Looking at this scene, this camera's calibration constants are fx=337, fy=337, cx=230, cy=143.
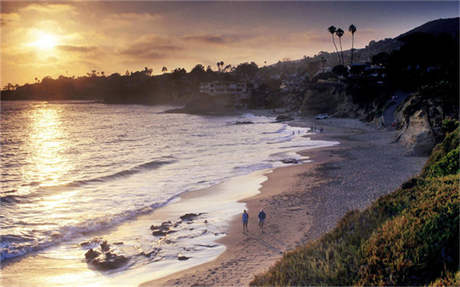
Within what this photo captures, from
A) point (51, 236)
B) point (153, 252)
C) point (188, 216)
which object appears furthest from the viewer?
point (188, 216)

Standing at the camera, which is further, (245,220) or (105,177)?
(105,177)

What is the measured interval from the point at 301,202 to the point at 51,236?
11.5 m

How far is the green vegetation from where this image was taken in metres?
6.12

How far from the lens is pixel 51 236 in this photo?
14.2 metres

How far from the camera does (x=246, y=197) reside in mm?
19062

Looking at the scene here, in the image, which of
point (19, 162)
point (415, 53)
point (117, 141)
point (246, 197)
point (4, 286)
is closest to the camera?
point (4, 286)

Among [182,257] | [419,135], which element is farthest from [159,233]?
[419,135]

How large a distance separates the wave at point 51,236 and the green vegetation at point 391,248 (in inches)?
383

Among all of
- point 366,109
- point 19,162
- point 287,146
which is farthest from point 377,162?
point 366,109

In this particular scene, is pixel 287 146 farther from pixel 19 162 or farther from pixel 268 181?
pixel 19 162

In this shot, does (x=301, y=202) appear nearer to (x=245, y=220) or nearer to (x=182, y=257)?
(x=245, y=220)

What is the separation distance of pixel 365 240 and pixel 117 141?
138 feet

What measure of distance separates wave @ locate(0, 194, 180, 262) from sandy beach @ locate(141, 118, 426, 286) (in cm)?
559

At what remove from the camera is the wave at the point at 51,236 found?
1287 cm
